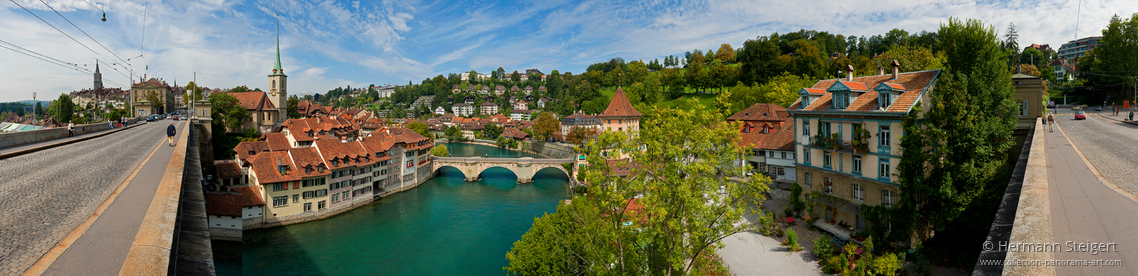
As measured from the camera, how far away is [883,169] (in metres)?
15.3

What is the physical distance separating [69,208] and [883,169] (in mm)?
18808

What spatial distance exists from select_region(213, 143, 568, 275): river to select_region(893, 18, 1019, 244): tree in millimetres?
15359

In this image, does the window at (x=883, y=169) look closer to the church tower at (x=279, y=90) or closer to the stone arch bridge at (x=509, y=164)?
the stone arch bridge at (x=509, y=164)

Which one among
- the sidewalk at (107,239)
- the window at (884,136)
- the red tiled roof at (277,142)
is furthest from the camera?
the red tiled roof at (277,142)

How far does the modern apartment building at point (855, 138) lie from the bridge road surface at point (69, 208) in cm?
1754

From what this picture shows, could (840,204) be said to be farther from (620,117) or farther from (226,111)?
(226,111)

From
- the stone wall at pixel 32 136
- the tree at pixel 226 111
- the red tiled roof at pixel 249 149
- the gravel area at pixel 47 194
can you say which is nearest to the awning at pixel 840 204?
the gravel area at pixel 47 194

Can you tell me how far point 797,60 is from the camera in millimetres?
47562

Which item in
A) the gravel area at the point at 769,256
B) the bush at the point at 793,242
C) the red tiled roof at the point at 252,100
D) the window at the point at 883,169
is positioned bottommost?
the gravel area at the point at 769,256

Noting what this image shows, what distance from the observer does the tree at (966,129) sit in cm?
1177

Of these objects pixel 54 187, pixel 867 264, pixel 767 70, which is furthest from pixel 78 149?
pixel 767 70

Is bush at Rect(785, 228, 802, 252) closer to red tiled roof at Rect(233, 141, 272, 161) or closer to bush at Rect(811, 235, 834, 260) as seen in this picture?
bush at Rect(811, 235, 834, 260)

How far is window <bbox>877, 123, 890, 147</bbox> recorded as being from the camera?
49.3ft

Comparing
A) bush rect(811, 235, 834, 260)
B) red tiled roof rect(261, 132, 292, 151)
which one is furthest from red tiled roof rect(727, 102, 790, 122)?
red tiled roof rect(261, 132, 292, 151)
